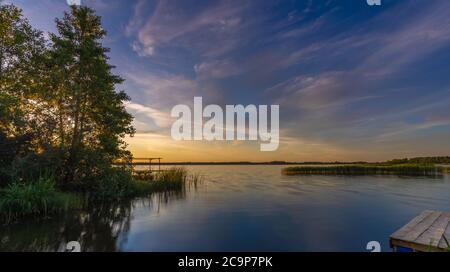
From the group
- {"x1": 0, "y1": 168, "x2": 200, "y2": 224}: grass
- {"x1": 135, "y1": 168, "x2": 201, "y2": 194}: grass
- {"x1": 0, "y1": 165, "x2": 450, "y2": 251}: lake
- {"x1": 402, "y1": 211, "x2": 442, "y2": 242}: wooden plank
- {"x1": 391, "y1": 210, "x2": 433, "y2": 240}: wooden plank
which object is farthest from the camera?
{"x1": 135, "y1": 168, "x2": 201, "y2": 194}: grass

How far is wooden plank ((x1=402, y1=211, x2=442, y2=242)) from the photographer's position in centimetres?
563

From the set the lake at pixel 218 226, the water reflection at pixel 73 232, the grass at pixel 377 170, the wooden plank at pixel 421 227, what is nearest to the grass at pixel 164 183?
the lake at pixel 218 226

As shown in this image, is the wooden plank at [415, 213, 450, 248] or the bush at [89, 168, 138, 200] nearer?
the wooden plank at [415, 213, 450, 248]

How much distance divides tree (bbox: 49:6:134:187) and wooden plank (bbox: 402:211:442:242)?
15274mm

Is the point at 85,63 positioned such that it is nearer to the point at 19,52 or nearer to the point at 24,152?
the point at 19,52

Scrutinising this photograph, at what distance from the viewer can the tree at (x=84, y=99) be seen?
46.9ft

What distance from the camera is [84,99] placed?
604 inches

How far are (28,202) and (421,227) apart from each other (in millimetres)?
13820

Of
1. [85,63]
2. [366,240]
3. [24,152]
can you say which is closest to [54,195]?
[24,152]

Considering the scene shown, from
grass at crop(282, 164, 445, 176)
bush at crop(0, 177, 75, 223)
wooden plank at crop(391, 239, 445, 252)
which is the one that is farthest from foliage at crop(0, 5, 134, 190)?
grass at crop(282, 164, 445, 176)

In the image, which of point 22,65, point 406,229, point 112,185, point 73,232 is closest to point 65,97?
point 22,65

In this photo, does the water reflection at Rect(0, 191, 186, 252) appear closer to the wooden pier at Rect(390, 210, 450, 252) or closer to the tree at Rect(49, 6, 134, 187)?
the tree at Rect(49, 6, 134, 187)

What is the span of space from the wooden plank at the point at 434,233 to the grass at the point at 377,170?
138 ft
